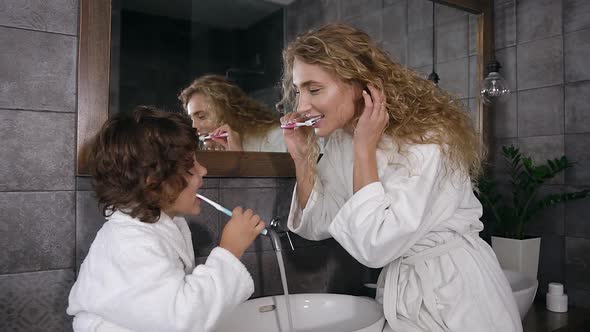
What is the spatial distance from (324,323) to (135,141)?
79 cm

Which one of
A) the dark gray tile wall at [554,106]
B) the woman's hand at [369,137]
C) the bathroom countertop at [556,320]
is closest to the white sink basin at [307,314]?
the woman's hand at [369,137]

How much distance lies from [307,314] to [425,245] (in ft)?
1.40

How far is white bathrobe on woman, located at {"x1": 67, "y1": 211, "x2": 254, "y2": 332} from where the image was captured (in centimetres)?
90

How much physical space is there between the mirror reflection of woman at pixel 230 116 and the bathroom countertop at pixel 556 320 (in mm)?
1088

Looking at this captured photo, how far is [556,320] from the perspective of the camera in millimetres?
1743

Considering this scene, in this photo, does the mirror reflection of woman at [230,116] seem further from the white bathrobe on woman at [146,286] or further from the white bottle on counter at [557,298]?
the white bottle on counter at [557,298]

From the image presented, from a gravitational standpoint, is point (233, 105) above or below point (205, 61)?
below

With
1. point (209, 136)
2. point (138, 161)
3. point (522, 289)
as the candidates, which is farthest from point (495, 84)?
point (138, 161)

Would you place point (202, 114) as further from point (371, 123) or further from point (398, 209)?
point (398, 209)

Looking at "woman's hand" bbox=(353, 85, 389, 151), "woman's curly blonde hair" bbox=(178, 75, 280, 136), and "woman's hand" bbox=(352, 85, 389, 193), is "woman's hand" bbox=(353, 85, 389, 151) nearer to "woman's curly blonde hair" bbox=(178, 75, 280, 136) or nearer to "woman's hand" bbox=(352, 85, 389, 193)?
"woman's hand" bbox=(352, 85, 389, 193)

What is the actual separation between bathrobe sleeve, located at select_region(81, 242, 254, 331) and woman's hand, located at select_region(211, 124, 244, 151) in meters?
0.56

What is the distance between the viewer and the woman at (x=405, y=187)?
44.4 inches

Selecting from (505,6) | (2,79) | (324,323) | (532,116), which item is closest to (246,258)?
(324,323)

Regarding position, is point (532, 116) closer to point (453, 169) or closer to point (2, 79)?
point (453, 169)
